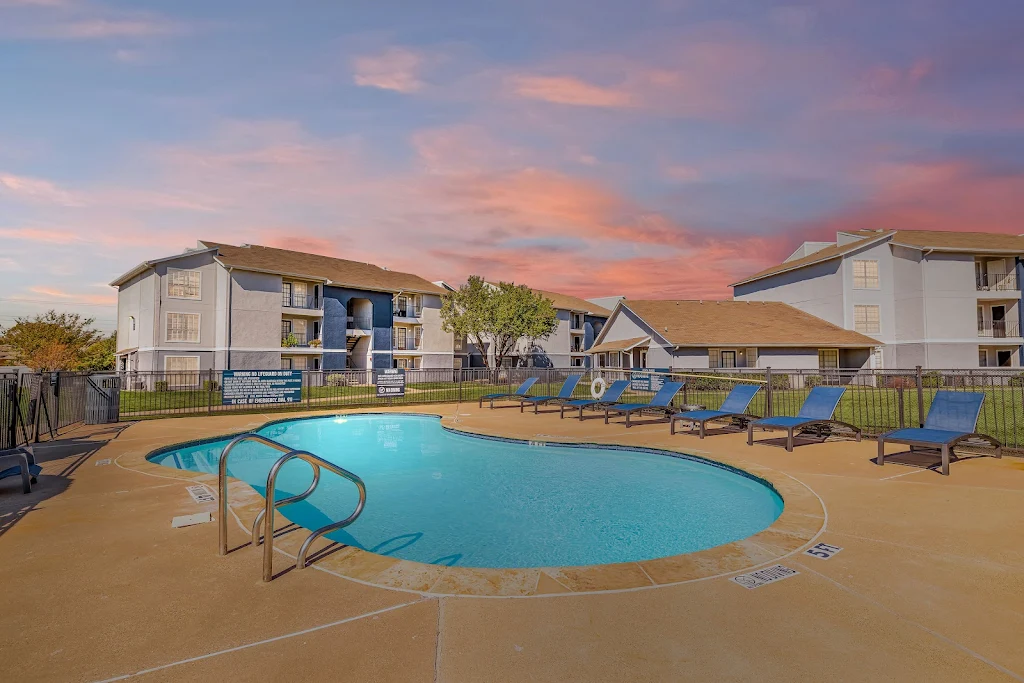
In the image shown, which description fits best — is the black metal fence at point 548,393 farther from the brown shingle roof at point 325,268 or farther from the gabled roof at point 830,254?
the gabled roof at point 830,254

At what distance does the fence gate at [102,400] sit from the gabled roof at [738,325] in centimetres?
2665

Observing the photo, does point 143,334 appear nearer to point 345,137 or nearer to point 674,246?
point 345,137

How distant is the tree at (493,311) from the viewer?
4106 centimetres

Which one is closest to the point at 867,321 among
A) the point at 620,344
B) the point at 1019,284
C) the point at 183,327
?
the point at 1019,284

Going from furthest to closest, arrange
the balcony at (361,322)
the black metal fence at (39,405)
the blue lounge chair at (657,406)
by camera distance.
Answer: the balcony at (361,322)
the blue lounge chair at (657,406)
the black metal fence at (39,405)

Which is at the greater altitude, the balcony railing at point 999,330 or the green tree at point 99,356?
the balcony railing at point 999,330

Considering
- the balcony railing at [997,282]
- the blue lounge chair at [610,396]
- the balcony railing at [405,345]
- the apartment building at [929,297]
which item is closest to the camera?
the blue lounge chair at [610,396]

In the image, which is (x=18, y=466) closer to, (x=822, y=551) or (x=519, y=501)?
(x=519, y=501)

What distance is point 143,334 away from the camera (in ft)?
103

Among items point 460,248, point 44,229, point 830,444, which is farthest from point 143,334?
point 830,444

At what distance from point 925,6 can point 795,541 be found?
1506 cm

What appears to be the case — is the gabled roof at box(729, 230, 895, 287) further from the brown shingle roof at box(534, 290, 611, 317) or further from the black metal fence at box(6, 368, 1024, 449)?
the brown shingle roof at box(534, 290, 611, 317)

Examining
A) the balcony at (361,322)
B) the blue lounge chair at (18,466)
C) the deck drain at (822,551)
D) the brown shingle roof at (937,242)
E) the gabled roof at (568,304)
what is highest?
the brown shingle roof at (937,242)

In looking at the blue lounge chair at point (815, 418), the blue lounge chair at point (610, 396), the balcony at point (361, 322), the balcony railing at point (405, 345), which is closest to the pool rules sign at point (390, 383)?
the blue lounge chair at point (610, 396)
